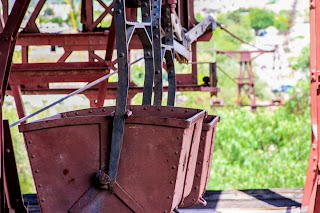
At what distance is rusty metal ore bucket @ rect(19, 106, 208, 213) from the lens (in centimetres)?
409

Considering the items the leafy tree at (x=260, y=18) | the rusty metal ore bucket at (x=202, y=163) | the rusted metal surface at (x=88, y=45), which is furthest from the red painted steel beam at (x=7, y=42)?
the leafy tree at (x=260, y=18)

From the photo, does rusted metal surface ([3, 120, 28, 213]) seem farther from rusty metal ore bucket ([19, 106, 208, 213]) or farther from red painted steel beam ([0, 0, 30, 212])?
rusty metal ore bucket ([19, 106, 208, 213])

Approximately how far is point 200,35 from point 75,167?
7.62 meters

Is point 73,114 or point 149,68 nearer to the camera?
point 73,114

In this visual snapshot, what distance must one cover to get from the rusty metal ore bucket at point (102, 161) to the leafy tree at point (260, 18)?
5204 centimetres

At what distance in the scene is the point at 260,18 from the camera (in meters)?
56.4

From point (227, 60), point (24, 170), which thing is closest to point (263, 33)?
point (227, 60)

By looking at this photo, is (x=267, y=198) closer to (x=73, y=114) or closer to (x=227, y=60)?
(x=73, y=114)

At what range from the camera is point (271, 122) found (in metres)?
39.3

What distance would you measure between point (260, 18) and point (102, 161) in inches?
2114

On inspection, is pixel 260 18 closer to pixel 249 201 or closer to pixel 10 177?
pixel 249 201

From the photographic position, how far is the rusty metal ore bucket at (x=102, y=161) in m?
4.09

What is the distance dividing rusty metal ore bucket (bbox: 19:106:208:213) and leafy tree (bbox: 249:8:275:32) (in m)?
52.0

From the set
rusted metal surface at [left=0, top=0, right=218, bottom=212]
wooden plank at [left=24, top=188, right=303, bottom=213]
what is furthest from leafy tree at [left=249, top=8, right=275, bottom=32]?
rusted metal surface at [left=0, top=0, right=218, bottom=212]
